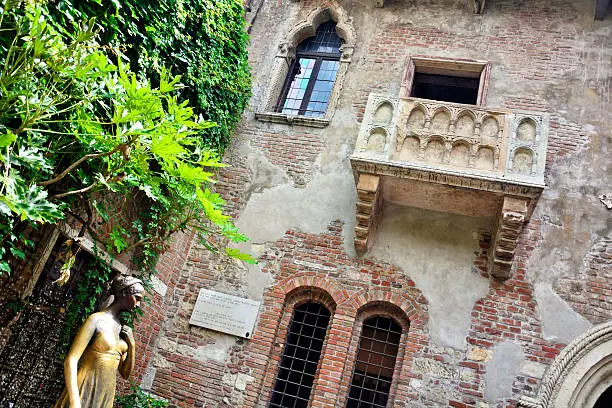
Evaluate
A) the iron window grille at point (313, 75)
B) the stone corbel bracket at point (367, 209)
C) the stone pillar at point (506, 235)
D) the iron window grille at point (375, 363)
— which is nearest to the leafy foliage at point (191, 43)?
the iron window grille at point (313, 75)

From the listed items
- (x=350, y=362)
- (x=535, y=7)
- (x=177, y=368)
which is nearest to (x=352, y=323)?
(x=350, y=362)

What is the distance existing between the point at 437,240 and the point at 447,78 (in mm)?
3270

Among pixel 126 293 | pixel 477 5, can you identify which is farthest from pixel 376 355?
pixel 477 5

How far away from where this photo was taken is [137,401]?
237 inches

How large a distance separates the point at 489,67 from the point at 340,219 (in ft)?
11.8

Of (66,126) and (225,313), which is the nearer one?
(66,126)

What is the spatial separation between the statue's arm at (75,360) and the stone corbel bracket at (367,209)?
363 cm

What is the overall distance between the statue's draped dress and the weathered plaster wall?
8.67 ft

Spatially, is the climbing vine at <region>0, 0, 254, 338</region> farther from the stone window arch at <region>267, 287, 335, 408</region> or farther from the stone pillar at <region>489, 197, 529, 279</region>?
the stone pillar at <region>489, 197, 529, 279</region>

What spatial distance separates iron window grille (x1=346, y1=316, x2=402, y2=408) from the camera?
20.1 feet

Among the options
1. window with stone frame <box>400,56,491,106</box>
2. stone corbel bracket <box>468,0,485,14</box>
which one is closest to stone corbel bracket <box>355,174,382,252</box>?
window with stone frame <box>400,56,491,106</box>

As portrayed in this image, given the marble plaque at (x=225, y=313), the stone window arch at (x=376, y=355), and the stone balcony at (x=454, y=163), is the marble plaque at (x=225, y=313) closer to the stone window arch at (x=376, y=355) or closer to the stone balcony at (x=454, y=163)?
the stone window arch at (x=376, y=355)

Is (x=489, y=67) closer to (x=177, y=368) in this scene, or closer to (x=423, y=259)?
(x=423, y=259)

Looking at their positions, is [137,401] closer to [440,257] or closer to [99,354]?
[99,354]
